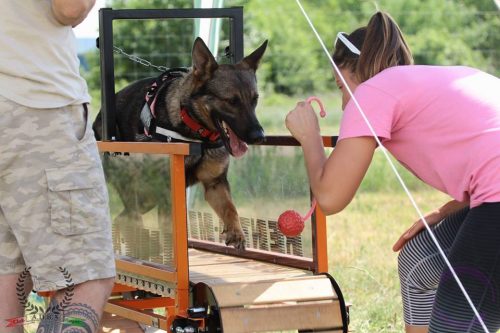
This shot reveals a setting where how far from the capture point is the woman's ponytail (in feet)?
9.44

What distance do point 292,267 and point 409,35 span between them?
9441 millimetres

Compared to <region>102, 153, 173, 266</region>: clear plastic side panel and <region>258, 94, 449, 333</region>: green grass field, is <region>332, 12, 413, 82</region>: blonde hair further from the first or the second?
<region>258, 94, 449, 333</region>: green grass field

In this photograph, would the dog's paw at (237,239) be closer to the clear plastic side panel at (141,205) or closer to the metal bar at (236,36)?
the clear plastic side panel at (141,205)

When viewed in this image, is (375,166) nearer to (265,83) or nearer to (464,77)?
(265,83)

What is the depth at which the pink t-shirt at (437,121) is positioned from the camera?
8.57ft

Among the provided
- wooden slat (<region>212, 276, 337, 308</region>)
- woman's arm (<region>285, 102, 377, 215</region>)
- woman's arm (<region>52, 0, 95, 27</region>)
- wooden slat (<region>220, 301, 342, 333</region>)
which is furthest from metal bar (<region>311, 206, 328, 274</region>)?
woman's arm (<region>52, 0, 95, 27</region>)

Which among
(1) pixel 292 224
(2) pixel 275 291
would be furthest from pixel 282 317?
(1) pixel 292 224

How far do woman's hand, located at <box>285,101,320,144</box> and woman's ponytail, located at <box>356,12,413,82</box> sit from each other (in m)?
0.20

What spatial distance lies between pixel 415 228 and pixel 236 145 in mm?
1433

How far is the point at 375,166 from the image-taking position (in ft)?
31.8

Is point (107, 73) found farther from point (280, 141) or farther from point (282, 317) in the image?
point (282, 317)

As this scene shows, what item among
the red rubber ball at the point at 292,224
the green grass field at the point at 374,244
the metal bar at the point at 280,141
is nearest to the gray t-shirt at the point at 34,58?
the red rubber ball at the point at 292,224

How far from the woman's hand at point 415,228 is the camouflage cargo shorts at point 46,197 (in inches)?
41.7

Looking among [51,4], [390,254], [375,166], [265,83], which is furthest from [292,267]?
[265,83]
